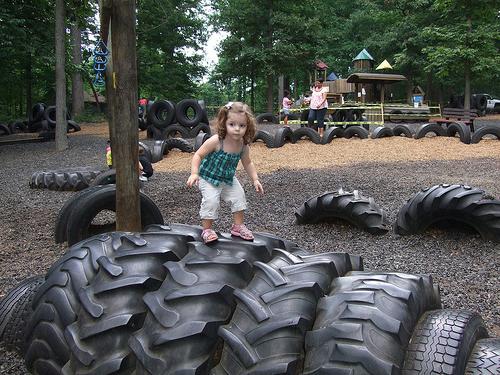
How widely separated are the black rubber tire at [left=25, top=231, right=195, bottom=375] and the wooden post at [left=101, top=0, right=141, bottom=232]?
4.94 ft

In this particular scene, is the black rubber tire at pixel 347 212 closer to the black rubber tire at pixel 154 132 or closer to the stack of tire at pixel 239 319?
the stack of tire at pixel 239 319

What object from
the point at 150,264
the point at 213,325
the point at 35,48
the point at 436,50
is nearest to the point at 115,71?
the point at 150,264

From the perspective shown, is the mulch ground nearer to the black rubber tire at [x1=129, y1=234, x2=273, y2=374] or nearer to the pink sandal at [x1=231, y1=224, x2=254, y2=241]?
the black rubber tire at [x1=129, y1=234, x2=273, y2=374]

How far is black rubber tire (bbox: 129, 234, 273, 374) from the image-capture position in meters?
→ 1.70

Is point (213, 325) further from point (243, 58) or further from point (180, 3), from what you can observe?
point (180, 3)

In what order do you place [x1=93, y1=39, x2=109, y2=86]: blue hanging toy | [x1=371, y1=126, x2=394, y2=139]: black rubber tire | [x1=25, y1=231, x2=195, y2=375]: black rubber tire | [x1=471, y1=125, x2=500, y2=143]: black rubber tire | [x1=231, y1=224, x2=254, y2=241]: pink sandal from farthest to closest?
[x1=371, y1=126, x2=394, y2=139]: black rubber tire → [x1=471, y1=125, x2=500, y2=143]: black rubber tire → [x1=93, y1=39, x2=109, y2=86]: blue hanging toy → [x1=231, y1=224, x2=254, y2=241]: pink sandal → [x1=25, y1=231, x2=195, y2=375]: black rubber tire

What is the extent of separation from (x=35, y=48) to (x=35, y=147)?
3.27 m

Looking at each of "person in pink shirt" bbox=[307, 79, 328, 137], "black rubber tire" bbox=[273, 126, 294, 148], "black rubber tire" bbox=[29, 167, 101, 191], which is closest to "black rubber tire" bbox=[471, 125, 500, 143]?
"person in pink shirt" bbox=[307, 79, 328, 137]

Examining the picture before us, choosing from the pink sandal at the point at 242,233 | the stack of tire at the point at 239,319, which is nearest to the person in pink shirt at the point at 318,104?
the pink sandal at the point at 242,233

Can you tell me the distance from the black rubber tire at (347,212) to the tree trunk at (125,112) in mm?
2152

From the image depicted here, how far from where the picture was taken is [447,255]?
4328 millimetres

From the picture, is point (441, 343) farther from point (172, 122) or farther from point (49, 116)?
point (49, 116)

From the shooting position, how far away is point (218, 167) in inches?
118

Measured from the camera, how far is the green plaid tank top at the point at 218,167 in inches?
118
